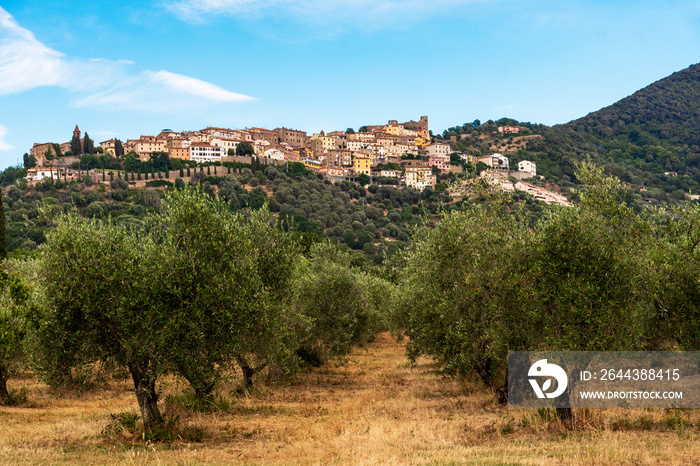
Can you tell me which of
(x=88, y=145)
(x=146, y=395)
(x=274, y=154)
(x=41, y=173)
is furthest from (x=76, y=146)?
(x=146, y=395)

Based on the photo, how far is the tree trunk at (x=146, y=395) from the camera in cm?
1380

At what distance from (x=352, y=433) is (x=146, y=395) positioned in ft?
18.4

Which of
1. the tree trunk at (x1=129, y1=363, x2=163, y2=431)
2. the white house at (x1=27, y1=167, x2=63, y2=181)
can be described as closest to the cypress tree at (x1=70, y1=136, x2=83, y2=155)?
the white house at (x1=27, y1=167, x2=63, y2=181)

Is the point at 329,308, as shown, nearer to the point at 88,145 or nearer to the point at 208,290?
the point at 208,290

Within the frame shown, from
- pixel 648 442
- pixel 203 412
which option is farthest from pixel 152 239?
pixel 648 442

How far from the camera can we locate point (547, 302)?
13422 mm

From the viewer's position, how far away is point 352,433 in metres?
14.9

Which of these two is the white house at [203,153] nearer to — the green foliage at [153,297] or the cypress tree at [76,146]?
the cypress tree at [76,146]

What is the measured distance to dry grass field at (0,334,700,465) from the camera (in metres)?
11.6

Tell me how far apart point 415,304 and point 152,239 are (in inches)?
408

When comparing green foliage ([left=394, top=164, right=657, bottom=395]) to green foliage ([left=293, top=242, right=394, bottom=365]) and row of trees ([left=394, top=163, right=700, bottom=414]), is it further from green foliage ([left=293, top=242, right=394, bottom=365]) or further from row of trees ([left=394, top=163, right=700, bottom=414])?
green foliage ([left=293, top=242, right=394, bottom=365])

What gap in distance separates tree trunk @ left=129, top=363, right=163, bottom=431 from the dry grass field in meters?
0.37

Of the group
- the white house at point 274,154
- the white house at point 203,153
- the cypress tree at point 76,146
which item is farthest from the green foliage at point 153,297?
the cypress tree at point 76,146

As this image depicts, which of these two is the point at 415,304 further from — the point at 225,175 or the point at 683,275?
the point at 225,175
